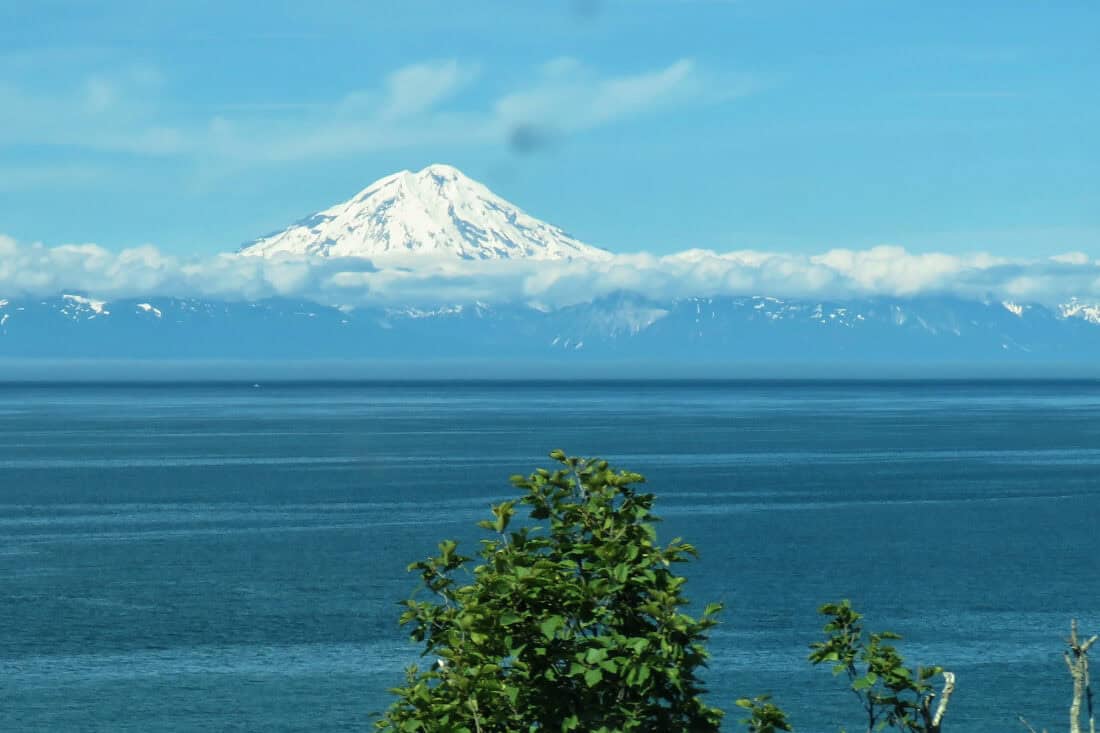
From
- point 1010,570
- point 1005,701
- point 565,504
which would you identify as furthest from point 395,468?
point 565,504

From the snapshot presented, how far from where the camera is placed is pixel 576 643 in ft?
55.8

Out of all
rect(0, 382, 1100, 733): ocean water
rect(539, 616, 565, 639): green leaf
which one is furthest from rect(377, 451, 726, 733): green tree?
rect(0, 382, 1100, 733): ocean water

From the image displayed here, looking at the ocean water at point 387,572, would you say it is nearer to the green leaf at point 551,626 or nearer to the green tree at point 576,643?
the green tree at point 576,643

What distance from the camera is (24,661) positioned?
58.1 m

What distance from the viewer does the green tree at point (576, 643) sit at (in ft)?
55.3

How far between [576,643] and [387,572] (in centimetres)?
6487

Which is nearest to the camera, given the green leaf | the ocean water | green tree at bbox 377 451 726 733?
the green leaf

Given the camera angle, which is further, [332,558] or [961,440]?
[961,440]

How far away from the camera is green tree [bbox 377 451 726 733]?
55.3ft

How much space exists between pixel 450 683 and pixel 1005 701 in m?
38.9

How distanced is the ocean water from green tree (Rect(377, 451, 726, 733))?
33143mm

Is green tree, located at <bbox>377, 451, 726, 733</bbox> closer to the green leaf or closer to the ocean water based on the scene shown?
the green leaf

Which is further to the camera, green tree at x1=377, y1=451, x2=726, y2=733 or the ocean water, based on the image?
the ocean water

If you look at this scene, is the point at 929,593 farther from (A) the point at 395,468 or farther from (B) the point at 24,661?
(A) the point at 395,468
